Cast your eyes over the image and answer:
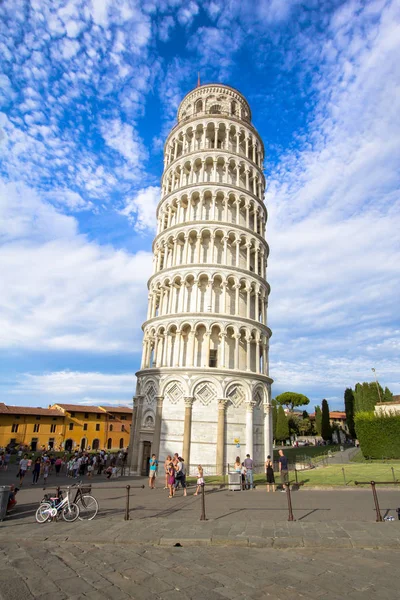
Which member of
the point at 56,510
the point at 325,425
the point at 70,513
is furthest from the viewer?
the point at 325,425

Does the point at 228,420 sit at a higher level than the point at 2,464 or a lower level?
higher

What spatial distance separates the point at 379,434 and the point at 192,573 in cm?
3112

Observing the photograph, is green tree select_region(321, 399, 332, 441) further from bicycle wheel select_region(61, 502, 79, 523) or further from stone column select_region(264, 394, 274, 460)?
bicycle wheel select_region(61, 502, 79, 523)

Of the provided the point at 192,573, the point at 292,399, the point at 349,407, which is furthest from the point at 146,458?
the point at 292,399

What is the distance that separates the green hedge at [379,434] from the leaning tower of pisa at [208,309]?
33.5 feet

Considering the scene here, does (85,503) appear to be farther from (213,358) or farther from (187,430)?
(213,358)

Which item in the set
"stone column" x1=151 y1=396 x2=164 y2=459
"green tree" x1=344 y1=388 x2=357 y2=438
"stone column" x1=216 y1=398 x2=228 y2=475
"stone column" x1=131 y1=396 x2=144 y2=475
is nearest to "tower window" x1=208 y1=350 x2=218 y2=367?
"stone column" x1=216 y1=398 x2=228 y2=475

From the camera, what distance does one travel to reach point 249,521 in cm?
1108

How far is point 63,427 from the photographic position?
6900 centimetres

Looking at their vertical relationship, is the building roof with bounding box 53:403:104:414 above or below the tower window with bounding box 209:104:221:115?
below

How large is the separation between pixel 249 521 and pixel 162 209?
32629 millimetres

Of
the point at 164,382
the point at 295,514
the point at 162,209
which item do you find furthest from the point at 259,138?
the point at 295,514

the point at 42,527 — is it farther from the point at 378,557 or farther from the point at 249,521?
the point at 378,557

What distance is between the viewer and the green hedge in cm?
3188
